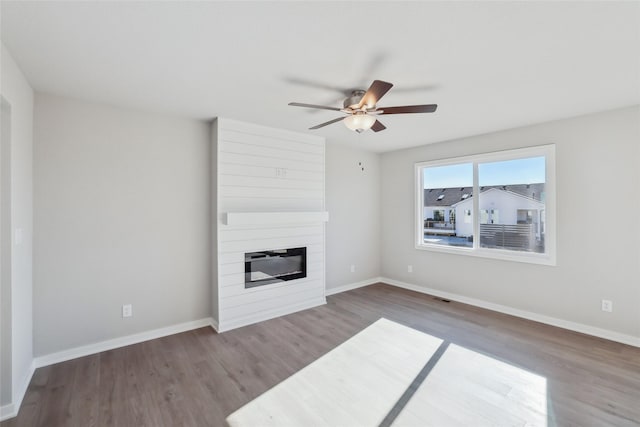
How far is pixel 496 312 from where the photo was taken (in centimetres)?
394

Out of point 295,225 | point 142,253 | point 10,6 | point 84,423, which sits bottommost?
point 84,423

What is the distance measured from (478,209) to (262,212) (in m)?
3.30

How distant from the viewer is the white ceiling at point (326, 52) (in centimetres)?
159

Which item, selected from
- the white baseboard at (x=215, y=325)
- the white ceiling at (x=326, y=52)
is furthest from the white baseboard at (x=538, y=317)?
the white baseboard at (x=215, y=325)

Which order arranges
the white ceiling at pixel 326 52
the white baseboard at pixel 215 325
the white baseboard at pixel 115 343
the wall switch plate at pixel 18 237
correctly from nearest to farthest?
the white ceiling at pixel 326 52, the wall switch plate at pixel 18 237, the white baseboard at pixel 115 343, the white baseboard at pixel 215 325

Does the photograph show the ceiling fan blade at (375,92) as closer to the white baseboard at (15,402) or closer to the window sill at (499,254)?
the window sill at (499,254)

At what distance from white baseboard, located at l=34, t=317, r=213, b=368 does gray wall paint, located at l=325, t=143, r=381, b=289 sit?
222 centimetres

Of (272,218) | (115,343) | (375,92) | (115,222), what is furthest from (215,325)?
(375,92)

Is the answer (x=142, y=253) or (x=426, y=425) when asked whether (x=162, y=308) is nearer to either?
(x=142, y=253)

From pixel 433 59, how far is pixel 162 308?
376 cm

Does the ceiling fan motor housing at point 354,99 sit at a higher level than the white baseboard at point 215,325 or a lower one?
higher

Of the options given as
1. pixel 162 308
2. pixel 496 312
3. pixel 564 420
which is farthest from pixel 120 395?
pixel 496 312

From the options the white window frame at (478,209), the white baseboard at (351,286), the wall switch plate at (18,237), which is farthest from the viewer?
the white baseboard at (351,286)

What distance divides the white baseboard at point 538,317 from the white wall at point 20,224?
496 centimetres
